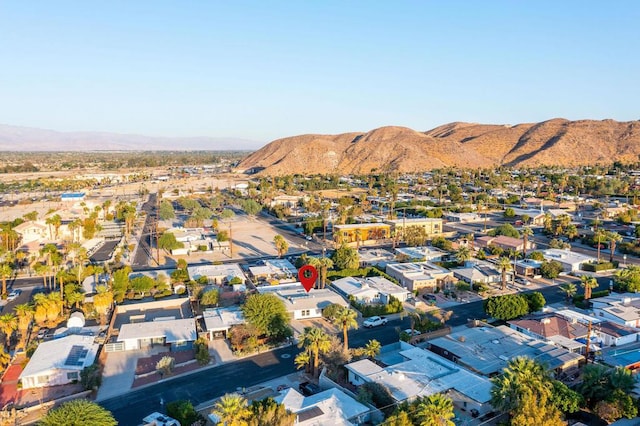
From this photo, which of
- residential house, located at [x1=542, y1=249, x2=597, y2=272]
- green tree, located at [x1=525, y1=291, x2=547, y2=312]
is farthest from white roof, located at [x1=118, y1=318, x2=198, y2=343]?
residential house, located at [x1=542, y1=249, x2=597, y2=272]

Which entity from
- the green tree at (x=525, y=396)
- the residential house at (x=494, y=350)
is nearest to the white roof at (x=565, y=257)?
the residential house at (x=494, y=350)

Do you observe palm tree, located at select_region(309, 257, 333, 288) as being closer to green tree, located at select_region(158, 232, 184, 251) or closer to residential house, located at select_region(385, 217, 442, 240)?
green tree, located at select_region(158, 232, 184, 251)

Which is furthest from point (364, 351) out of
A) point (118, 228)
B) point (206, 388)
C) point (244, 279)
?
point (118, 228)

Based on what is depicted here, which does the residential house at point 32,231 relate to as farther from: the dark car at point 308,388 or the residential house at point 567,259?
the residential house at point 567,259

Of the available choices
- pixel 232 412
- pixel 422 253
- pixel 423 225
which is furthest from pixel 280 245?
pixel 232 412

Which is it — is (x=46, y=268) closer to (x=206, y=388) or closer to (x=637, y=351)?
(x=206, y=388)

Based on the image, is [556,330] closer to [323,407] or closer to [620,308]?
[620,308]
